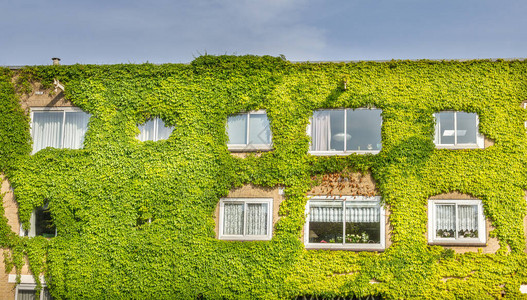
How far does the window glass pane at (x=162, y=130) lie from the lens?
18.0 m

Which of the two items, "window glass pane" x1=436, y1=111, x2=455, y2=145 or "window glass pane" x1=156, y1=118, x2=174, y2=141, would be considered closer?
"window glass pane" x1=436, y1=111, x2=455, y2=145

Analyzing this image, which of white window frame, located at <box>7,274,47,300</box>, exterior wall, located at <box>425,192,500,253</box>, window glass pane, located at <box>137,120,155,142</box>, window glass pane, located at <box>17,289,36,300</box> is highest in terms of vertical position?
window glass pane, located at <box>137,120,155,142</box>

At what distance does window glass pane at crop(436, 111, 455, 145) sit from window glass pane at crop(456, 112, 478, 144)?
21cm

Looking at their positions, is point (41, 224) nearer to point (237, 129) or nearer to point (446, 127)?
point (237, 129)

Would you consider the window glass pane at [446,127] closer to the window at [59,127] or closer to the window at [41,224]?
the window at [59,127]

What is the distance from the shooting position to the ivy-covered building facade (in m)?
16.4

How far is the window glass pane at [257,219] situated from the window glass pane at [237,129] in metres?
2.20

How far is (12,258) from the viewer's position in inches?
702

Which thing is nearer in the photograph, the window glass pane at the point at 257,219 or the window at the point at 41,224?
the window glass pane at the point at 257,219

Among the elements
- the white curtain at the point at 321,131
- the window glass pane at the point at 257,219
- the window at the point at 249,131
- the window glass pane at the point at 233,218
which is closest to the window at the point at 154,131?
the window at the point at 249,131

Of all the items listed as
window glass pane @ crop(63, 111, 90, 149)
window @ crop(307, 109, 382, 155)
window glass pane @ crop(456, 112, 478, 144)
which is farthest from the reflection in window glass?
window glass pane @ crop(63, 111, 90, 149)

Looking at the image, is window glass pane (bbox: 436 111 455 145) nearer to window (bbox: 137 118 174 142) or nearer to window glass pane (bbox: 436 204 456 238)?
window glass pane (bbox: 436 204 456 238)

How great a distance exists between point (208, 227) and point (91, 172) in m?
4.36

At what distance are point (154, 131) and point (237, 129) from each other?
9.28ft
